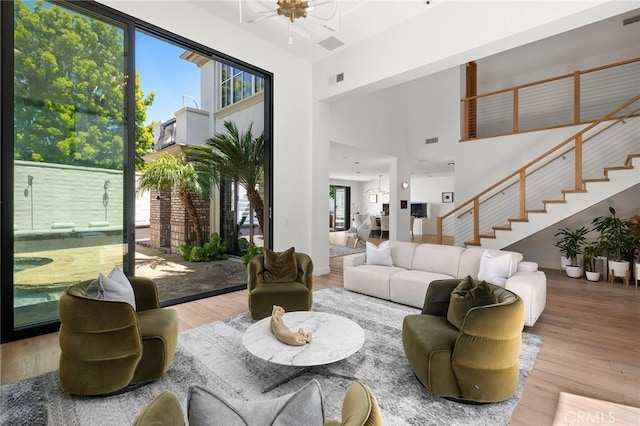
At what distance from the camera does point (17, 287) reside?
9.72 feet

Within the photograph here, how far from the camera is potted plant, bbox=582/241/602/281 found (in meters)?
5.13

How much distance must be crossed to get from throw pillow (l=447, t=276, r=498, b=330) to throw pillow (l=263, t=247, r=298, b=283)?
186 cm

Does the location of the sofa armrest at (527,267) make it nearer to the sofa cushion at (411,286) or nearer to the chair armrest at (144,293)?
the sofa cushion at (411,286)

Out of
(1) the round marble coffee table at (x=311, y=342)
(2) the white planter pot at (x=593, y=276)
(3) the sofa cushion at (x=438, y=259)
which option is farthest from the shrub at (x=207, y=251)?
(2) the white planter pot at (x=593, y=276)

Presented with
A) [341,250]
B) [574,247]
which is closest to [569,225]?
[574,247]

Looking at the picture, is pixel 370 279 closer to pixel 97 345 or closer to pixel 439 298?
pixel 439 298

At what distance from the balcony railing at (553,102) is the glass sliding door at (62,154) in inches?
278

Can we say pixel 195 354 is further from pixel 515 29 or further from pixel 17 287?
pixel 515 29

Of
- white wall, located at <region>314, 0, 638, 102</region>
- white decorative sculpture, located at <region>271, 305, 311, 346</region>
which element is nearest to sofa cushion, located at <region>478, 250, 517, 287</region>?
white decorative sculpture, located at <region>271, 305, 311, 346</region>

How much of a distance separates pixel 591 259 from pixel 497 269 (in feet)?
11.0

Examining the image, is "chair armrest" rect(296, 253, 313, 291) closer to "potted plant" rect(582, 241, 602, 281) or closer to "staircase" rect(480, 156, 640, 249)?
"staircase" rect(480, 156, 640, 249)

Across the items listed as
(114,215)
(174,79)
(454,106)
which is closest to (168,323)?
(114,215)

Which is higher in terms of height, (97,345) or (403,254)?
(403,254)

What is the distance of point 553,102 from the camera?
6598 mm
